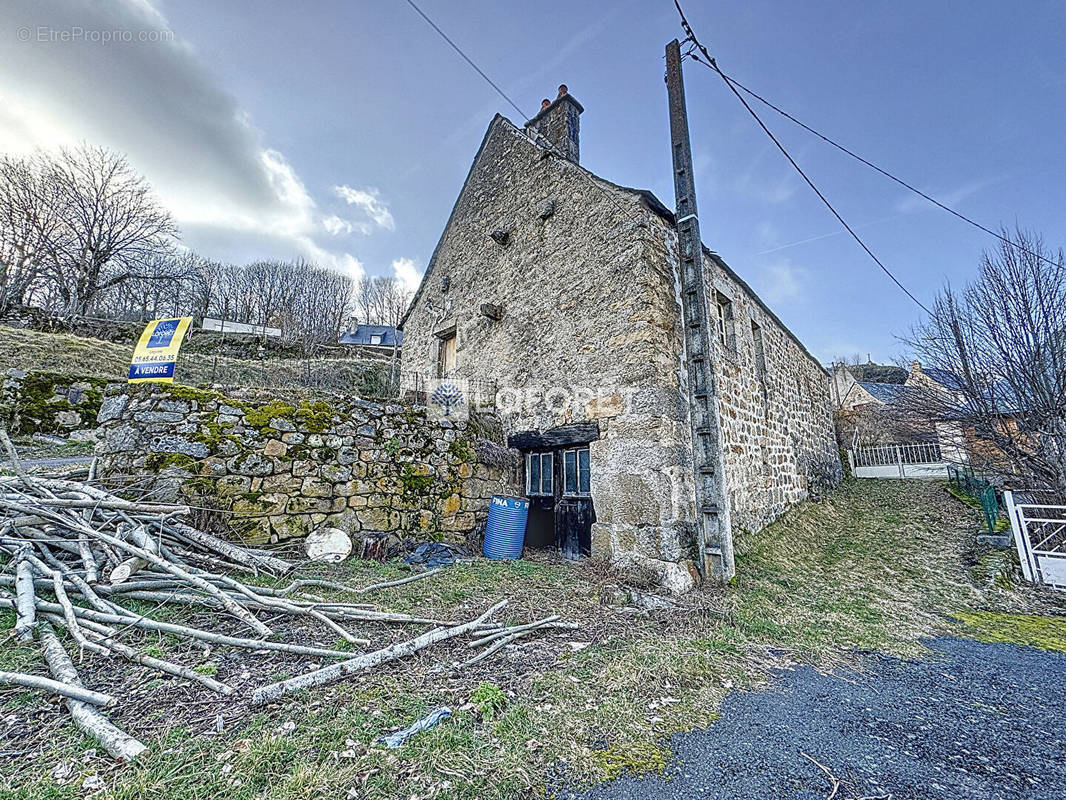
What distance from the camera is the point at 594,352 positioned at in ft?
19.2

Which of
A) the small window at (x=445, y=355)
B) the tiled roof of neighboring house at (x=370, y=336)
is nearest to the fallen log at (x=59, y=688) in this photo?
the small window at (x=445, y=355)

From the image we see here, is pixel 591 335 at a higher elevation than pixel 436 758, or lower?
higher

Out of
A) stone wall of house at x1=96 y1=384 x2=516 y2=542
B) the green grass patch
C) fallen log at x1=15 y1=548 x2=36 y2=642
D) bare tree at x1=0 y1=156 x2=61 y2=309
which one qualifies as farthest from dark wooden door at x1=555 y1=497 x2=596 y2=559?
bare tree at x1=0 y1=156 x2=61 y2=309

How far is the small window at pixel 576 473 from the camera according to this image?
605 centimetres

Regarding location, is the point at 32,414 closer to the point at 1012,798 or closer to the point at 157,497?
the point at 157,497

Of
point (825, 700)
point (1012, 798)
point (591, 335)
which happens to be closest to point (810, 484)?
point (591, 335)

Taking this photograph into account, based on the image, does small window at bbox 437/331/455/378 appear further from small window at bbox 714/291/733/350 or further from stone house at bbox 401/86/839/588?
small window at bbox 714/291/733/350

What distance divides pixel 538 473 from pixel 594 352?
7.41 feet

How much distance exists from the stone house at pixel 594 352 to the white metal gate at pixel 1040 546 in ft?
9.17

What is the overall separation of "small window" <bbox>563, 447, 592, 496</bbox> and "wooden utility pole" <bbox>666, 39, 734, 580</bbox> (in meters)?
1.55

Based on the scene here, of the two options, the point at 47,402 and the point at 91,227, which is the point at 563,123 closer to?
the point at 47,402

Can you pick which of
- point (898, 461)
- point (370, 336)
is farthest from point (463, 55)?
point (370, 336)

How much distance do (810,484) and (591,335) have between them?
7752 mm

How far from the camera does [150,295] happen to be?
28.7 metres
